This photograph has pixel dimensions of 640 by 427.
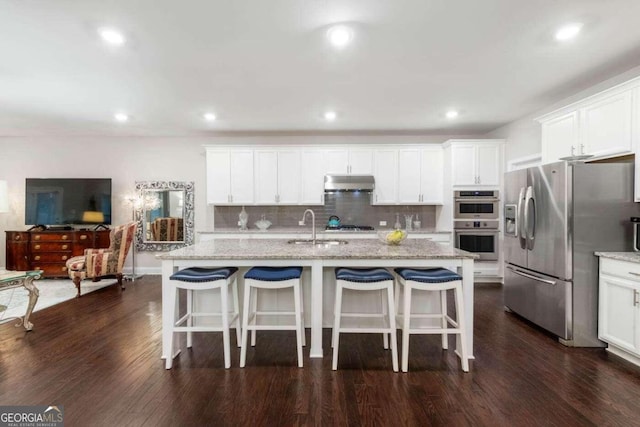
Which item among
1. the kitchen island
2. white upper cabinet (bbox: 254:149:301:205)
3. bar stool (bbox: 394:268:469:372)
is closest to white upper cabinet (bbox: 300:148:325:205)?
white upper cabinet (bbox: 254:149:301:205)

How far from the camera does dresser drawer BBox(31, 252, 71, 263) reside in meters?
5.17

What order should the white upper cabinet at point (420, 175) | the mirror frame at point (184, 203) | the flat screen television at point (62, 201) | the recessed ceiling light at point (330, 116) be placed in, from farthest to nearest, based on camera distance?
1. the mirror frame at point (184, 203)
2. the flat screen television at point (62, 201)
3. the white upper cabinet at point (420, 175)
4. the recessed ceiling light at point (330, 116)

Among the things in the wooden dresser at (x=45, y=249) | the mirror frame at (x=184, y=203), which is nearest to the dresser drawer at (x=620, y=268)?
the mirror frame at (x=184, y=203)

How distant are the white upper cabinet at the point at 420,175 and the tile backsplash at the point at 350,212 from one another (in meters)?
0.34

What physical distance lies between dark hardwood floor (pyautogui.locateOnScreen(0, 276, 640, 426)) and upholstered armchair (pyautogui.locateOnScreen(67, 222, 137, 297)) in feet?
4.61

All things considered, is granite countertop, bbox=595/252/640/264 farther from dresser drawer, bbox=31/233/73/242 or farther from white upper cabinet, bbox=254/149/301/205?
dresser drawer, bbox=31/233/73/242

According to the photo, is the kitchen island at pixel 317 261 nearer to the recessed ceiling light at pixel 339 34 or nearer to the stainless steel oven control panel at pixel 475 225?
the recessed ceiling light at pixel 339 34

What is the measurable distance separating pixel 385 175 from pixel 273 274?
338cm

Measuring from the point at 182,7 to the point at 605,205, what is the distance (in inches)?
149

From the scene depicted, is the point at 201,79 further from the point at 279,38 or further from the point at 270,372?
the point at 270,372

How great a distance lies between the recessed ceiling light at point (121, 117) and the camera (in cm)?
441

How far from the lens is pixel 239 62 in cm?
286

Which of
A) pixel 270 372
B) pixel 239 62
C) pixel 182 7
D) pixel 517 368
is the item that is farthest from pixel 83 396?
pixel 517 368

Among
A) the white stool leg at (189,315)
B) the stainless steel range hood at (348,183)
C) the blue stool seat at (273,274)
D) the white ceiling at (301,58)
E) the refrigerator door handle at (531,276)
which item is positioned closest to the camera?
the white ceiling at (301,58)
